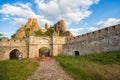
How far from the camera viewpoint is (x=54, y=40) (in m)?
25.1

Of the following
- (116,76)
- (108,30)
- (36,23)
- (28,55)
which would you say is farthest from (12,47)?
(36,23)

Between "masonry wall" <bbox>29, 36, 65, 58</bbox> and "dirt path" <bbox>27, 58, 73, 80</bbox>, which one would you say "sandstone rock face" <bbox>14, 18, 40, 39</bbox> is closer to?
"masonry wall" <bbox>29, 36, 65, 58</bbox>

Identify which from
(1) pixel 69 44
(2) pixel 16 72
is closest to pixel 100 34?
(1) pixel 69 44

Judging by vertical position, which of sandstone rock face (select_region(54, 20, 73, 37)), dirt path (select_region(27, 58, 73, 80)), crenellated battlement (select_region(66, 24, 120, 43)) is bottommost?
dirt path (select_region(27, 58, 73, 80))

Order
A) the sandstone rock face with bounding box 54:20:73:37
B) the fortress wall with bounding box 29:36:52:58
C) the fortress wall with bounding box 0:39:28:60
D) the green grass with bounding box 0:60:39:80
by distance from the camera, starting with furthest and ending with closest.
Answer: the sandstone rock face with bounding box 54:20:73:37, the fortress wall with bounding box 29:36:52:58, the fortress wall with bounding box 0:39:28:60, the green grass with bounding box 0:60:39:80

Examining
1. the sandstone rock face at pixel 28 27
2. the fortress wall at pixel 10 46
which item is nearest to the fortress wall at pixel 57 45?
the fortress wall at pixel 10 46

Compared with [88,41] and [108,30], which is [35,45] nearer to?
[88,41]

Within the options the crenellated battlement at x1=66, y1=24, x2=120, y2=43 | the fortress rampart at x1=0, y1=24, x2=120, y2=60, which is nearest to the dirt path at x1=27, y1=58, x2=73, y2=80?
the fortress rampart at x1=0, y1=24, x2=120, y2=60

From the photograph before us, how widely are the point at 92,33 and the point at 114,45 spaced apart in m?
4.29

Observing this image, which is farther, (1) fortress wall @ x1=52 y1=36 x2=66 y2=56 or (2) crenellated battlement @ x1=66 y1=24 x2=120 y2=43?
(1) fortress wall @ x1=52 y1=36 x2=66 y2=56

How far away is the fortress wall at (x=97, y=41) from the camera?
15.1 m

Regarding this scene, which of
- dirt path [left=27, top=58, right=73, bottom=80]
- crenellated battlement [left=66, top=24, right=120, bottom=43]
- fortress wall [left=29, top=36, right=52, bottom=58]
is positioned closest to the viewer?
dirt path [left=27, top=58, right=73, bottom=80]

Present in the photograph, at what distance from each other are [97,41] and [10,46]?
604 inches

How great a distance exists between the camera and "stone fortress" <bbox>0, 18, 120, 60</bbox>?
51.4 ft
